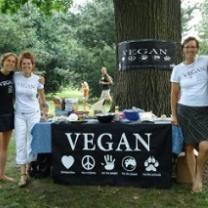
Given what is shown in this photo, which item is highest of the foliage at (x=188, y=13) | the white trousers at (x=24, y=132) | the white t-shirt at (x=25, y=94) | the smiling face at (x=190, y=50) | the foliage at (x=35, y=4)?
the foliage at (x=188, y=13)

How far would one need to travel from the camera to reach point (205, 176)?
243 inches

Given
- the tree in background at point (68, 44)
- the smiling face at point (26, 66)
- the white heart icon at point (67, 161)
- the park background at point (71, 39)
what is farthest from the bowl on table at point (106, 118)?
the tree in background at point (68, 44)

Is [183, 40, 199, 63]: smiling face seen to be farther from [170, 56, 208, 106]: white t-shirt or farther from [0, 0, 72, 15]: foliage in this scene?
[0, 0, 72, 15]: foliage

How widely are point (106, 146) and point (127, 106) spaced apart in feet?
4.68

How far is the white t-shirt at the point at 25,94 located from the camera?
5910 mm

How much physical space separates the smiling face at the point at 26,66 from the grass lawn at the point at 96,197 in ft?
4.63

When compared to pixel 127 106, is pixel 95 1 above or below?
above

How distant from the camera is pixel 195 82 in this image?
5.34 m

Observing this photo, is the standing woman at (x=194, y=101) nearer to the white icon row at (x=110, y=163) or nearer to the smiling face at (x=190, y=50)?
the smiling face at (x=190, y=50)

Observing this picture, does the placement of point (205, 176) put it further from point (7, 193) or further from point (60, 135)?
point (7, 193)

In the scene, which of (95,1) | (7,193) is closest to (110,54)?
(95,1)

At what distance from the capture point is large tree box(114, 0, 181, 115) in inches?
275

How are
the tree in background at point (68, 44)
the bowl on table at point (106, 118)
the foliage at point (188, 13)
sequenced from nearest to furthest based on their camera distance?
1. the bowl on table at point (106, 118)
2. the tree in background at point (68, 44)
3. the foliage at point (188, 13)

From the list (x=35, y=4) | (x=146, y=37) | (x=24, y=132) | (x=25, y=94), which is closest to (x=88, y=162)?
(x=24, y=132)
